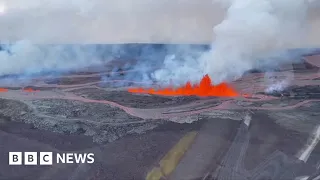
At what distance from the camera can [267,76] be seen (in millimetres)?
9586

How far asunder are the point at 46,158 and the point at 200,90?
391cm

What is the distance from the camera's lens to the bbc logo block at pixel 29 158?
22.0ft

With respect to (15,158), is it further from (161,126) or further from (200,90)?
(200,90)

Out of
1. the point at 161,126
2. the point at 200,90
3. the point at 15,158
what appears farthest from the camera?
the point at 200,90

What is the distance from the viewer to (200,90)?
9.14 m

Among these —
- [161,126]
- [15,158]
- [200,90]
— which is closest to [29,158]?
[15,158]

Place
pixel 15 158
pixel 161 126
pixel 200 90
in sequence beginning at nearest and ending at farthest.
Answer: pixel 15 158 < pixel 161 126 < pixel 200 90

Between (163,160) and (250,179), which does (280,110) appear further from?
(163,160)

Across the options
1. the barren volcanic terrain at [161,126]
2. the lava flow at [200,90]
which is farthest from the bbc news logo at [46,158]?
the lava flow at [200,90]

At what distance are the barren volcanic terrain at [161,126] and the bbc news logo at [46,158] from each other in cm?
11

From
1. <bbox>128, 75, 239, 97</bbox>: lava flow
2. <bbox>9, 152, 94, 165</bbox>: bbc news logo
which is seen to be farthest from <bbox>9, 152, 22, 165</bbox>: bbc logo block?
<bbox>128, 75, 239, 97</bbox>: lava flow

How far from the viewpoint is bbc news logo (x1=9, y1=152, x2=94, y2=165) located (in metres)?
6.73

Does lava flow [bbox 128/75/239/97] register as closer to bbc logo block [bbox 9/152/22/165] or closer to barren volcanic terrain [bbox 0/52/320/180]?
barren volcanic terrain [bbox 0/52/320/180]

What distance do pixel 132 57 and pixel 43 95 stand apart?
2.59 meters
